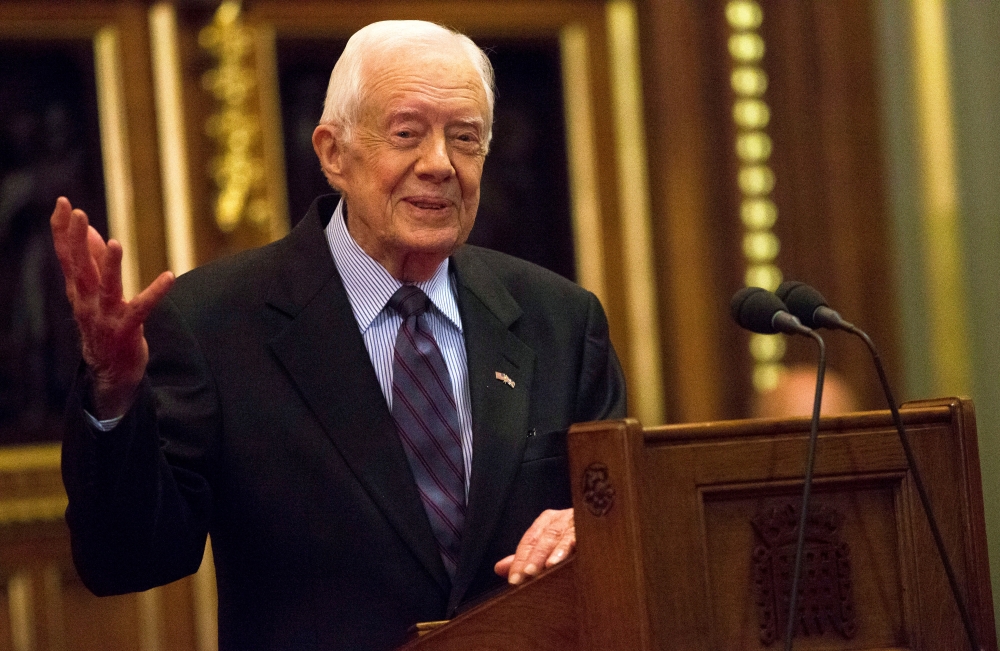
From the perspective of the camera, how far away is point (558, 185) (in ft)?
17.4

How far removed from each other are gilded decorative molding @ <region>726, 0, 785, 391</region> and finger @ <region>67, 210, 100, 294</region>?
3.49 m

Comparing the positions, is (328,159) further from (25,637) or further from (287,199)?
(25,637)

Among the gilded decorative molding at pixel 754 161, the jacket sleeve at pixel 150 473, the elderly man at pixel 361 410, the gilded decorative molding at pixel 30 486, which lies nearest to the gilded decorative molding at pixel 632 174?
the gilded decorative molding at pixel 754 161

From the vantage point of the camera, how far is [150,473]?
6.81ft

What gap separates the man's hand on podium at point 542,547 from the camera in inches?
78.4

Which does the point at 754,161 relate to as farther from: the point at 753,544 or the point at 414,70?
the point at 753,544

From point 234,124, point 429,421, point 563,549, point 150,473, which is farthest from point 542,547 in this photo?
point 234,124

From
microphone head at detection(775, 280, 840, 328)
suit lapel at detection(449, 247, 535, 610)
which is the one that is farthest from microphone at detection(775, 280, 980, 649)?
suit lapel at detection(449, 247, 535, 610)

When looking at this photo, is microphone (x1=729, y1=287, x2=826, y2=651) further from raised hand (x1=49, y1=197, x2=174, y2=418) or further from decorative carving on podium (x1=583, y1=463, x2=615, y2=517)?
raised hand (x1=49, y1=197, x2=174, y2=418)

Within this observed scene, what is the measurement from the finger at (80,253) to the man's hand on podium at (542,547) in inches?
28.7

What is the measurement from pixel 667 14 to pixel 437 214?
2909 millimetres

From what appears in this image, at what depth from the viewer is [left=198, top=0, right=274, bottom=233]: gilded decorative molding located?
4816 millimetres

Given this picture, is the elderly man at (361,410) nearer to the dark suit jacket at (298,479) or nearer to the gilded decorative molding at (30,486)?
the dark suit jacket at (298,479)

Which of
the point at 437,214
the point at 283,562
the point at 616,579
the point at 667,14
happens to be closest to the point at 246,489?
the point at 283,562
